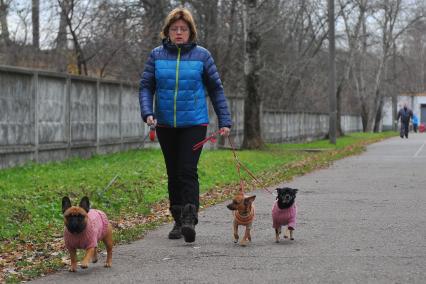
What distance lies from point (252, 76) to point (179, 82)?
18291mm

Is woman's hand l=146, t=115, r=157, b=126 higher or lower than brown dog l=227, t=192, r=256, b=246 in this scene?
higher

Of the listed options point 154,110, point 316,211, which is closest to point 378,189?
point 316,211

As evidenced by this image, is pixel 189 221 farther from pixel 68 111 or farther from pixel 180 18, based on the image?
pixel 68 111

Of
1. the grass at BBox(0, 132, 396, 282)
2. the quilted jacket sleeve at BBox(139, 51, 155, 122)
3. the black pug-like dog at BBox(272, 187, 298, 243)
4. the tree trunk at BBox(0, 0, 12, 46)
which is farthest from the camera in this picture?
the tree trunk at BBox(0, 0, 12, 46)

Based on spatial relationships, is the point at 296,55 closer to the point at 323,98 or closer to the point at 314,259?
the point at 323,98

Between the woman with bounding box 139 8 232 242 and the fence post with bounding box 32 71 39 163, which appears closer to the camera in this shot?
the woman with bounding box 139 8 232 242

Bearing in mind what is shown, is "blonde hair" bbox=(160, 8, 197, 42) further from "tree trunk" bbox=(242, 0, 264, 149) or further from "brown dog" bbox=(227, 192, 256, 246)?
"tree trunk" bbox=(242, 0, 264, 149)

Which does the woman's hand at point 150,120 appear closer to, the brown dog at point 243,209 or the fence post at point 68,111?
the brown dog at point 243,209

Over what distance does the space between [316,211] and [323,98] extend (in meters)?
47.2

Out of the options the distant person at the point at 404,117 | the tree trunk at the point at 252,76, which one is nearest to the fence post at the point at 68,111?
the tree trunk at the point at 252,76

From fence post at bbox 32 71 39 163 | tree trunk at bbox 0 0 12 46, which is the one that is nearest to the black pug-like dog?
fence post at bbox 32 71 39 163

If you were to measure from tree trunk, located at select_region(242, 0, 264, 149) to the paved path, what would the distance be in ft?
44.9

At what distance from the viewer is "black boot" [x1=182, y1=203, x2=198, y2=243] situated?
25.4 ft

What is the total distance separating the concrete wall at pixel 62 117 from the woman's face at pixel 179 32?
7.29m
